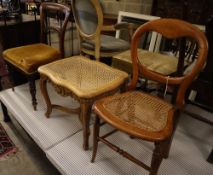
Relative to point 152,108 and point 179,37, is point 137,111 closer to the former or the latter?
point 152,108

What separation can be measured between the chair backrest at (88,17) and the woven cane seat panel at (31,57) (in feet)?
1.06

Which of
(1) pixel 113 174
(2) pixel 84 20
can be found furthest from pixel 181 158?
(2) pixel 84 20

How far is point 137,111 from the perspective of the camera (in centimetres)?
107

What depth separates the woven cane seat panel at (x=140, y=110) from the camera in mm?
977

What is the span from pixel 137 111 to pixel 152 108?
3.6 inches

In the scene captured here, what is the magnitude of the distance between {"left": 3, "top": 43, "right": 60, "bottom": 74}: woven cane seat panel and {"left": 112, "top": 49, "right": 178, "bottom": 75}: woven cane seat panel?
574 mm

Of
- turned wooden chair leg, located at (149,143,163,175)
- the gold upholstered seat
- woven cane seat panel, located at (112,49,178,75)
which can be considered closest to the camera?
turned wooden chair leg, located at (149,143,163,175)

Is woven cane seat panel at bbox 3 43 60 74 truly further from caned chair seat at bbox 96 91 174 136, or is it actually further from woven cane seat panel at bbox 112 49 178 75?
caned chair seat at bbox 96 91 174 136

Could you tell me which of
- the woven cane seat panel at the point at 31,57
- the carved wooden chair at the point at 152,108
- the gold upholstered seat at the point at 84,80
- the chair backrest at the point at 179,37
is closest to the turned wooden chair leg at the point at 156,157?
the carved wooden chair at the point at 152,108

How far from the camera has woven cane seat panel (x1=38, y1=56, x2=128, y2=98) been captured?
3.91ft

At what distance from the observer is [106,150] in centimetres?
137

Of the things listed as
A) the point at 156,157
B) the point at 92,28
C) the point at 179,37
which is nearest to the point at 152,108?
the point at 156,157

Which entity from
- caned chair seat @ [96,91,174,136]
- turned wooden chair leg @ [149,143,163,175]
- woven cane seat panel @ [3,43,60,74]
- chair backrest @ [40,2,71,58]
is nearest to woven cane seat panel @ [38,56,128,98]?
caned chair seat @ [96,91,174,136]

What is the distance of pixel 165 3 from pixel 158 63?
1583 millimetres
